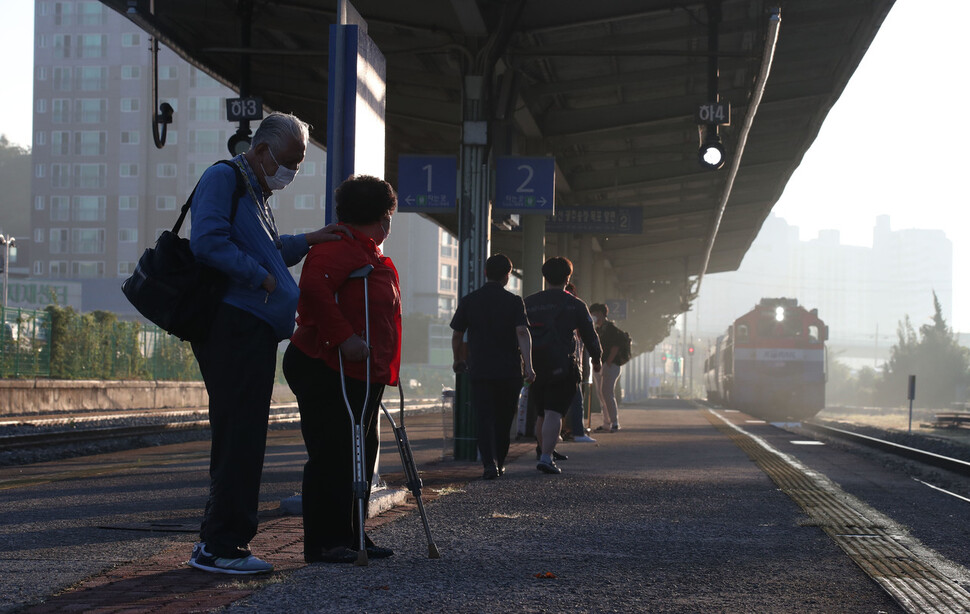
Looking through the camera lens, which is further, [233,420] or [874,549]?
[874,549]

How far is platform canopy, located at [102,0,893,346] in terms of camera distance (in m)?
13.9

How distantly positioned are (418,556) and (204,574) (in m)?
0.98

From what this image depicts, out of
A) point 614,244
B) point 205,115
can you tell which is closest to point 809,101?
point 614,244

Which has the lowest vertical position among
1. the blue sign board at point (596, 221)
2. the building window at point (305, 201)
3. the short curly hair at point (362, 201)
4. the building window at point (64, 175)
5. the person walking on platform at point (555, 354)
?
the person walking on platform at point (555, 354)

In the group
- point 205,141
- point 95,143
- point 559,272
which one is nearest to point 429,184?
point 559,272

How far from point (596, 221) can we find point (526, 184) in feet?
24.0

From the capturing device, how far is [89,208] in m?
109

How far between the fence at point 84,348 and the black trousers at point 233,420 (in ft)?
87.6

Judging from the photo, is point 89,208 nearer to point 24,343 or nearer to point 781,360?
point 24,343

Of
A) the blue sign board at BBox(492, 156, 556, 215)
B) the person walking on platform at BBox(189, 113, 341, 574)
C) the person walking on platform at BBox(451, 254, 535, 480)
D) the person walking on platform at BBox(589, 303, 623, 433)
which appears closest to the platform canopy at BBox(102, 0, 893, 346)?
the blue sign board at BBox(492, 156, 556, 215)

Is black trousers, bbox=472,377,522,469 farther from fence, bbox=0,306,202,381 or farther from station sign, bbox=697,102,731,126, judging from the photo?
fence, bbox=0,306,202,381

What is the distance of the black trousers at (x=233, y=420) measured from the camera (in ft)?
14.6

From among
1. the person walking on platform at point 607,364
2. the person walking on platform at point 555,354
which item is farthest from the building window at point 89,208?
the person walking on platform at point 555,354

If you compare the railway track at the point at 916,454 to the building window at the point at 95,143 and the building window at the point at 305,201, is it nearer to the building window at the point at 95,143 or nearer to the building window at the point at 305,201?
the building window at the point at 305,201
